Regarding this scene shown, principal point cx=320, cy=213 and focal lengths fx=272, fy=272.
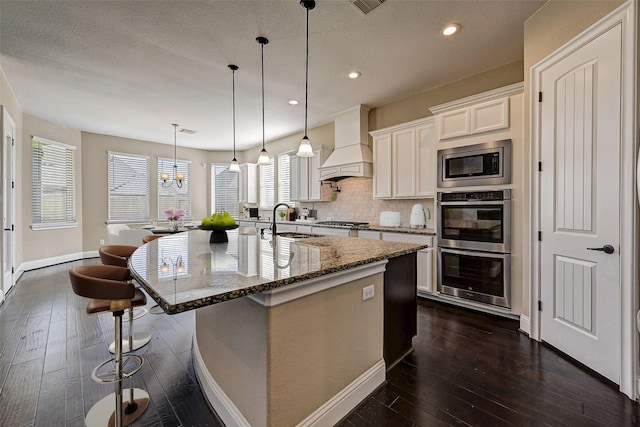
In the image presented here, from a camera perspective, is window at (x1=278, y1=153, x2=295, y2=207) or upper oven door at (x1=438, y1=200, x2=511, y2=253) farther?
window at (x1=278, y1=153, x2=295, y2=207)

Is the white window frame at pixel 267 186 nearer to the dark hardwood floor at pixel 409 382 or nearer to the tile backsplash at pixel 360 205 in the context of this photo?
the tile backsplash at pixel 360 205

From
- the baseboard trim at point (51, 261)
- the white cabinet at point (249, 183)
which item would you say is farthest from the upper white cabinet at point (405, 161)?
the baseboard trim at point (51, 261)

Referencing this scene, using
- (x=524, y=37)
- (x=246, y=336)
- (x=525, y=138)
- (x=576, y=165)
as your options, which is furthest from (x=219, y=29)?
(x=576, y=165)

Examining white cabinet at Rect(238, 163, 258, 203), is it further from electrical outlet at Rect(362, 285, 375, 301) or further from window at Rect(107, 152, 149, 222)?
electrical outlet at Rect(362, 285, 375, 301)

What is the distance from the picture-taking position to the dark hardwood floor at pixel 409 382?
62.9 inches

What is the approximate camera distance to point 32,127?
5133 mm

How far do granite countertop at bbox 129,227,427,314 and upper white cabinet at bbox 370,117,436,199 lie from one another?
205 centimetres

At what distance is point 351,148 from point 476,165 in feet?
7.01

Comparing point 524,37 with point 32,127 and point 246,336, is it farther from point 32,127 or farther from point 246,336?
point 32,127

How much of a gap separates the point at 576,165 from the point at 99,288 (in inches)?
132

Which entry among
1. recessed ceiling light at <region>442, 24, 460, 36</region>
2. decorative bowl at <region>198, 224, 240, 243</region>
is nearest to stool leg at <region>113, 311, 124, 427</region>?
decorative bowl at <region>198, 224, 240, 243</region>

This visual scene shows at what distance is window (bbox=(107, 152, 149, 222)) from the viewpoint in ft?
21.7

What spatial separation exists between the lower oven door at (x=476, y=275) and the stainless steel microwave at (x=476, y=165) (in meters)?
0.82

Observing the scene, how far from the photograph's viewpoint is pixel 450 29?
8.71 feet
